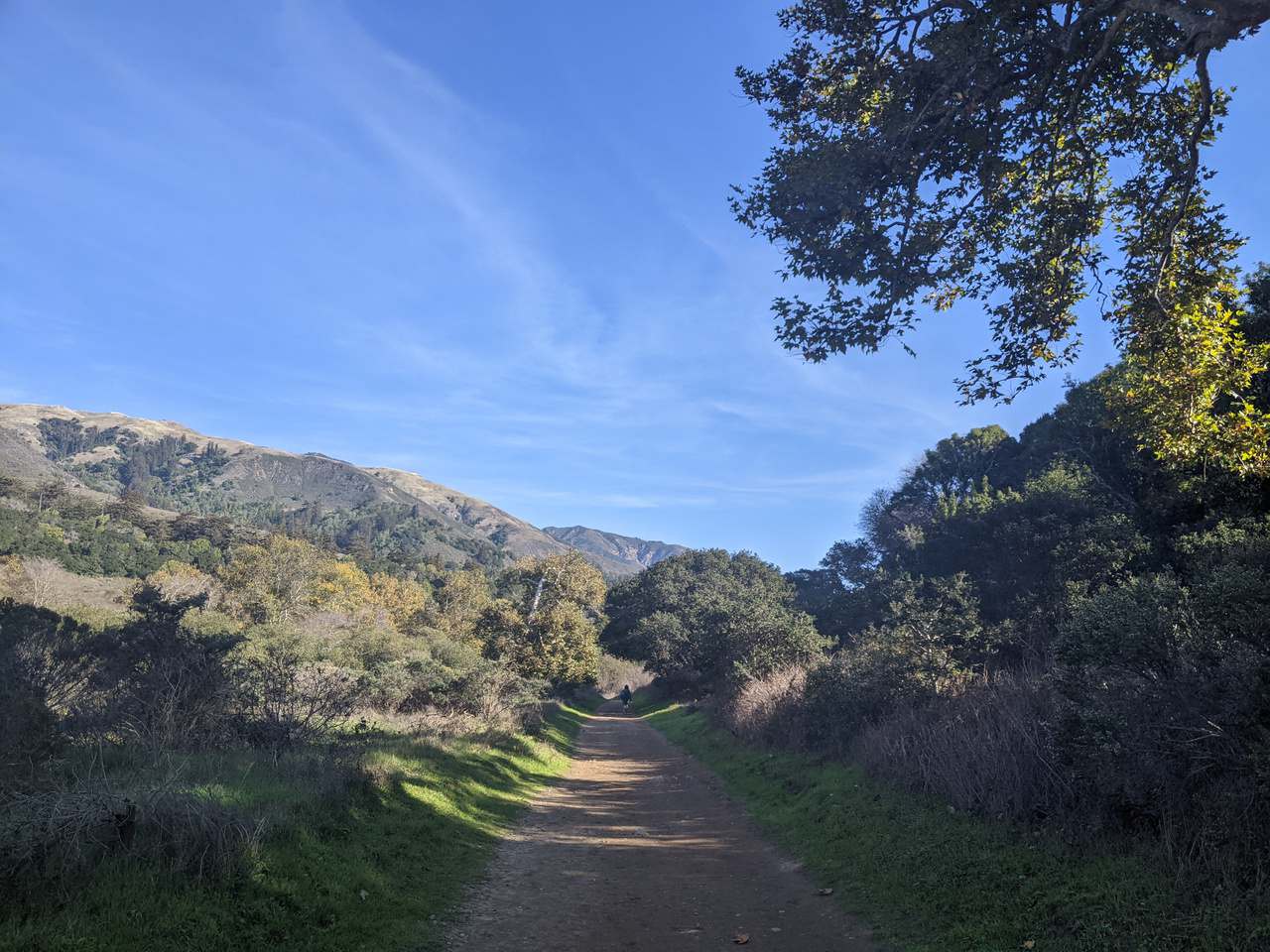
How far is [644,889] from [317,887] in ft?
13.5

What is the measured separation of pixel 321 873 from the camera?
7.33m

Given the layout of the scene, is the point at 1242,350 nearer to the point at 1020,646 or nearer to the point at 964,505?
the point at 1020,646

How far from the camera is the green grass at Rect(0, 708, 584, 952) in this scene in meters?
5.25

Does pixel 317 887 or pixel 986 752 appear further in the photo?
pixel 986 752

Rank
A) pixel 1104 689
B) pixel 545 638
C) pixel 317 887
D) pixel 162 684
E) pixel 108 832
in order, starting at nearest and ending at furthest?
pixel 108 832
pixel 317 887
pixel 1104 689
pixel 162 684
pixel 545 638

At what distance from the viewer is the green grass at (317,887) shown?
17.2ft

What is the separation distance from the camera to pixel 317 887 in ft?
23.1

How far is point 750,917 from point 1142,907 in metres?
3.94

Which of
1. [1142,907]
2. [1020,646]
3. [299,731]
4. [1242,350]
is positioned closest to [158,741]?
[299,731]

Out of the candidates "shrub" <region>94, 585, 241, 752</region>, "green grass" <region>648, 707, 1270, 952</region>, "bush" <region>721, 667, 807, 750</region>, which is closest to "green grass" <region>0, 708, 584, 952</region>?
"shrub" <region>94, 585, 241, 752</region>

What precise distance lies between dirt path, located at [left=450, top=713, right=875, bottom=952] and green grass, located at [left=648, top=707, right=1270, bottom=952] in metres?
0.59

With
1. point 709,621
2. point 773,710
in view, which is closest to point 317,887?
point 773,710

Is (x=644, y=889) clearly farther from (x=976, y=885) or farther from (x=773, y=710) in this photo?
(x=773, y=710)

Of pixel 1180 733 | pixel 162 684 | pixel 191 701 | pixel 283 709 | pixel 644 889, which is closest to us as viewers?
pixel 1180 733
